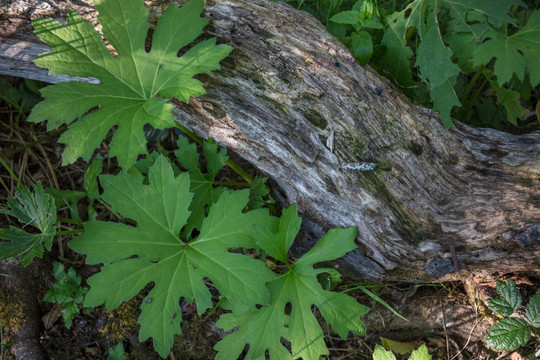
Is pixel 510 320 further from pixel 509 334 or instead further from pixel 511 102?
pixel 511 102

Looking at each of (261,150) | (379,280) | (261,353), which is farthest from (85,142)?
(379,280)

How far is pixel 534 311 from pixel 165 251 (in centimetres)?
220

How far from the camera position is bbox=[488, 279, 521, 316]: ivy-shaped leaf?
101 inches

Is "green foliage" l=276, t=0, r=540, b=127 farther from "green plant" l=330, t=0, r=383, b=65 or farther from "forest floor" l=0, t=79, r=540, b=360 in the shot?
"forest floor" l=0, t=79, r=540, b=360

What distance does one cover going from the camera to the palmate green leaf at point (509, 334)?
2533mm

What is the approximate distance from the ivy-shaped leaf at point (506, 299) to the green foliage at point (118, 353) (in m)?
2.40

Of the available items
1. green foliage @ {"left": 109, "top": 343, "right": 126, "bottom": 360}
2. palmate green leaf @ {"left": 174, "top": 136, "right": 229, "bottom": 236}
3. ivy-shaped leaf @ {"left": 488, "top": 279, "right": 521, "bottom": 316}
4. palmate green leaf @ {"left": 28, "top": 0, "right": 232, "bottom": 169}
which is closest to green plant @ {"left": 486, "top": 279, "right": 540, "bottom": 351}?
ivy-shaped leaf @ {"left": 488, "top": 279, "right": 521, "bottom": 316}

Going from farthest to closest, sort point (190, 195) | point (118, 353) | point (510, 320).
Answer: point (118, 353) < point (510, 320) < point (190, 195)

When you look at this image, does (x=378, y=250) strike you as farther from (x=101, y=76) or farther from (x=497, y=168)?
(x=101, y=76)

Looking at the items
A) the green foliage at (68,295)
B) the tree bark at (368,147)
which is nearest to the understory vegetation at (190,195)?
the tree bark at (368,147)

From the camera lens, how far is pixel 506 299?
2.61m

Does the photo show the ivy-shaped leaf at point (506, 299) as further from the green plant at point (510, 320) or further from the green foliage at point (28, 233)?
the green foliage at point (28, 233)

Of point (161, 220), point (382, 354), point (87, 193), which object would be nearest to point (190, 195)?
point (161, 220)

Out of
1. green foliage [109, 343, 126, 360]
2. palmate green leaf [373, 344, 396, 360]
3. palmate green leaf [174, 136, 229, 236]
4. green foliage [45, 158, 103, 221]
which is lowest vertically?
green foliage [109, 343, 126, 360]
